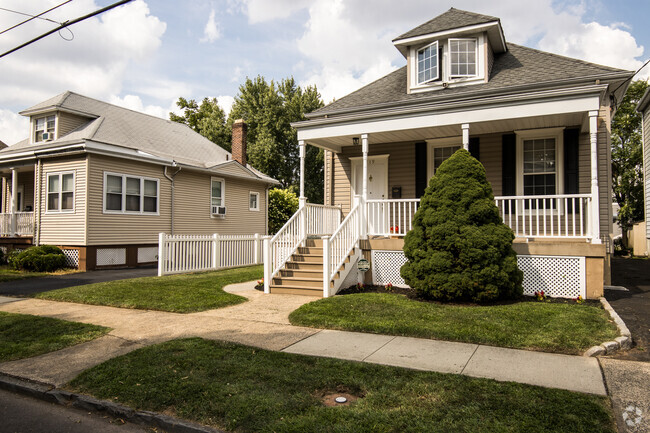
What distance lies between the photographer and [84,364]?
522 cm

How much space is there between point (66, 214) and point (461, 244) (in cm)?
1442

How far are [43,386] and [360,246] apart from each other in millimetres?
7252

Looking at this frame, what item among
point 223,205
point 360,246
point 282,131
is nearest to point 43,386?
point 360,246

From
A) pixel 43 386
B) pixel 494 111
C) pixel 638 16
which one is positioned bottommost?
pixel 43 386

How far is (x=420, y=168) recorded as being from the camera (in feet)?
41.0

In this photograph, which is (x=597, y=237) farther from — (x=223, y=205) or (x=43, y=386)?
(x=223, y=205)

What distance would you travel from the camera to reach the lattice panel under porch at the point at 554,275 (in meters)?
8.76

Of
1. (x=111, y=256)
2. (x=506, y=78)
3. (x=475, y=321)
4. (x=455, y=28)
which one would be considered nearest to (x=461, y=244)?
(x=475, y=321)

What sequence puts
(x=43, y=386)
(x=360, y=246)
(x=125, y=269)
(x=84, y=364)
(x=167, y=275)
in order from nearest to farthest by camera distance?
(x=43, y=386), (x=84, y=364), (x=360, y=246), (x=167, y=275), (x=125, y=269)

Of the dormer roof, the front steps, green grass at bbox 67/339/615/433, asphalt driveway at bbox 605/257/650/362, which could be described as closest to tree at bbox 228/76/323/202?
the dormer roof

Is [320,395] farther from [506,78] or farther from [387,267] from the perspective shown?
[506,78]

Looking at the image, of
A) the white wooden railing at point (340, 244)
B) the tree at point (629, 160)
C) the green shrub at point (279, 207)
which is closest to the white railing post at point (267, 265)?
the white wooden railing at point (340, 244)

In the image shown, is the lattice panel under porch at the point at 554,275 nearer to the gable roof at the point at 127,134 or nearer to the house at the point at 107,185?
the house at the point at 107,185

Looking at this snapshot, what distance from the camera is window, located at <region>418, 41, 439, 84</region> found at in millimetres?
12312
